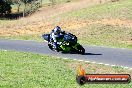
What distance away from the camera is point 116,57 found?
2331cm

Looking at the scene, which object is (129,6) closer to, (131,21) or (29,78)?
(131,21)

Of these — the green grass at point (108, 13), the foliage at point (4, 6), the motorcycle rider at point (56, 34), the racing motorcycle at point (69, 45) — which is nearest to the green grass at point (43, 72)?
the racing motorcycle at point (69, 45)

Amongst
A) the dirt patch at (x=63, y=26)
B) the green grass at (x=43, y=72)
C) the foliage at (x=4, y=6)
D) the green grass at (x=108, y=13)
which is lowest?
the foliage at (x=4, y=6)

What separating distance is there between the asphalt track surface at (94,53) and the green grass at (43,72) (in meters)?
2.07

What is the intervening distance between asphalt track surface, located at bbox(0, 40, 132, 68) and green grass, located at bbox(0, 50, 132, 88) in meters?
2.07

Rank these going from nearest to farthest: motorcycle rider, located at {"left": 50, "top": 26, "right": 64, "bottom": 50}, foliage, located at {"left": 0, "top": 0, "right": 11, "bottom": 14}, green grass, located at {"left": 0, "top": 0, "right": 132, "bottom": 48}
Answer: motorcycle rider, located at {"left": 50, "top": 26, "right": 64, "bottom": 50}
green grass, located at {"left": 0, "top": 0, "right": 132, "bottom": 48}
foliage, located at {"left": 0, "top": 0, "right": 11, "bottom": 14}

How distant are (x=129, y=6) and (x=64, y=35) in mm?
22997

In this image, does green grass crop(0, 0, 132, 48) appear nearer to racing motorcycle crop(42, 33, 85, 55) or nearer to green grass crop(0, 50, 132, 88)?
racing motorcycle crop(42, 33, 85, 55)

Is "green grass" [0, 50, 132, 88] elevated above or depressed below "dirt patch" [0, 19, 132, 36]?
above

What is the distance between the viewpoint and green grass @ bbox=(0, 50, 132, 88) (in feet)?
44.9

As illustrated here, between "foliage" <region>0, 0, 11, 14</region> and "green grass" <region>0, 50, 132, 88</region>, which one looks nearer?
"green grass" <region>0, 50, 132, 88</region>

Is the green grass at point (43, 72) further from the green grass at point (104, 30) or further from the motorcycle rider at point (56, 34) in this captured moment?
the green grass at point (104, 30)

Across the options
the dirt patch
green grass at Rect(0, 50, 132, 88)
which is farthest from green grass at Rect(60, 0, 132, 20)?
green grass at Rect(0, 50, 132, 88)

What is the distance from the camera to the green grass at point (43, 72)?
13680 millimetres
